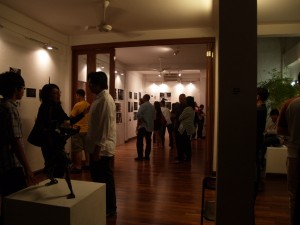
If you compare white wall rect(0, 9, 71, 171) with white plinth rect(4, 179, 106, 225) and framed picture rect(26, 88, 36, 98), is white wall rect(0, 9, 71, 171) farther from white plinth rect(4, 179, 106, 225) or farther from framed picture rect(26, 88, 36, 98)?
white plinth rect(4, 179, 106, 225)

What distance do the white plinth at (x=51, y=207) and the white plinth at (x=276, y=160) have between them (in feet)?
13.2

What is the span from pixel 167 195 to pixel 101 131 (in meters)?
1.79

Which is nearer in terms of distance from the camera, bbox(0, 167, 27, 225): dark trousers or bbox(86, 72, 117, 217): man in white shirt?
bbox(0, 167, 27, 225): dark trousers

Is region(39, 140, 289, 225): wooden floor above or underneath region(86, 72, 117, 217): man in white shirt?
underneath

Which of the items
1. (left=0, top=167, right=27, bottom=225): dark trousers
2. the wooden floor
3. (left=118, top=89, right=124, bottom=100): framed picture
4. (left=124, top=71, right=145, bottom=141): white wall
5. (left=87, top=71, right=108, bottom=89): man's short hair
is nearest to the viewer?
(left=0, top=167, right=27, bottom=225): dark trousers

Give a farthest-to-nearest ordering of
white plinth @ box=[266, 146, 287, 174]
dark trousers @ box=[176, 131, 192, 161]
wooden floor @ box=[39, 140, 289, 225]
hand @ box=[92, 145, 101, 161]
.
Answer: dark trousers @ box=[176, 131, 192, 161], white plinth @ box=[266, 146, 287, 174], wooden floor @ box=[39, 140, 289, 225], hand @ box=[92, 145, 101, 161]

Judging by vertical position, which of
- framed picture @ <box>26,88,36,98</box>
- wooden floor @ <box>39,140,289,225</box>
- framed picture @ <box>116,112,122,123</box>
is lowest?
wooden floor @ <box>39,140,289,225</box>

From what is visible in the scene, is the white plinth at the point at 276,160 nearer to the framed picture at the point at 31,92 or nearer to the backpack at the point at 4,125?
the backpack at the point at 4,125

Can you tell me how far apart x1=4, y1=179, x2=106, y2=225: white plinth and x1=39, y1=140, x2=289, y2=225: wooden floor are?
42.4 inches

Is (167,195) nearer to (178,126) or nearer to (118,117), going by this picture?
(178,126)

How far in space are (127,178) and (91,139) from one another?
7.47ft

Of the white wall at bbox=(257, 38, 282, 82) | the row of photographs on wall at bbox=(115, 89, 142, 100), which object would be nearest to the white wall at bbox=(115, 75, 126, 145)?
the row of photographs on wall at bbox=(115, 89, 142, 100)

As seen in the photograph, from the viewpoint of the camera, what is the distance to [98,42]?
5.76m

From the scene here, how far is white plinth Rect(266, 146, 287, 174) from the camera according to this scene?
4.97 meters
